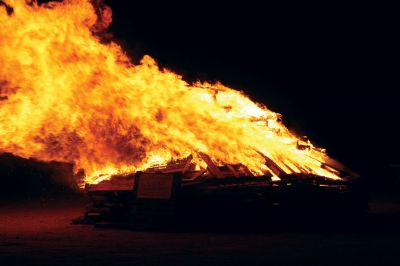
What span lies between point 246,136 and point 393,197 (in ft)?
33.1

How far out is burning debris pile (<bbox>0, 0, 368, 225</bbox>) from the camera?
14.0 metres

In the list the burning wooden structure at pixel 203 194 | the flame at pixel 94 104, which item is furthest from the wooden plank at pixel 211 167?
the flame at pixel 94 104

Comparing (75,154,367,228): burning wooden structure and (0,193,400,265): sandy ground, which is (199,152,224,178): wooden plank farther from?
(0,193,400,265): sandy ground

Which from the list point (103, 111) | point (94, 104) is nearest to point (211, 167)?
point (103, 111)

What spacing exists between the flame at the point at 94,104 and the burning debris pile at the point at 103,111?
2 cm

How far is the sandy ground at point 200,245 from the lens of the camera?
968 cm

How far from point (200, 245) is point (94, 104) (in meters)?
4.57

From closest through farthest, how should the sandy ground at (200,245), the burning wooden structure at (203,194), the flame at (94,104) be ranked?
the sandy ground at (200,245), the burning wooden structure at (203,194), the flame at (94,104)

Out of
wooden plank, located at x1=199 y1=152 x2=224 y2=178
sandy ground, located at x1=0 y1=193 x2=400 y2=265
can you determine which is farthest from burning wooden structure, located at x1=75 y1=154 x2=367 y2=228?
sandy ground, located at x1=0 y1=193 x2=400 y2=265

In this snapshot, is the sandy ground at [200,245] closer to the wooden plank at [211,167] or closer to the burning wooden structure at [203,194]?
the burning wooden structure at [203,194]

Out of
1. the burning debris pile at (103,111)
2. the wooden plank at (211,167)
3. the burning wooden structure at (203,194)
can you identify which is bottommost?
the burning wooden structure at (203,194)

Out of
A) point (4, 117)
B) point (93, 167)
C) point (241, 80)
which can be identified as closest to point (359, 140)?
point (241, 80)

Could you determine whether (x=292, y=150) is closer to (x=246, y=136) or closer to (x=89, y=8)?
(x=246, y=136)

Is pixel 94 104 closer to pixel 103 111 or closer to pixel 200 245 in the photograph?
pixel 103 111
